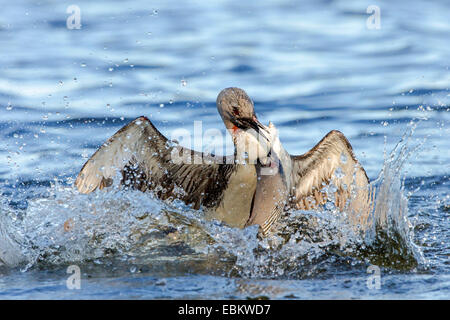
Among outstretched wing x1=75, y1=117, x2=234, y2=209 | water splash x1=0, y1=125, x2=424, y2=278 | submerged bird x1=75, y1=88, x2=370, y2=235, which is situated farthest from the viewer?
outstretched wing x1=75, y1=117, x2=234, y2=209

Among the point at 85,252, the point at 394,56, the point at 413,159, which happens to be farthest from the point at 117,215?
the point at 394,56

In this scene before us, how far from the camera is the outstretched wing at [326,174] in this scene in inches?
286

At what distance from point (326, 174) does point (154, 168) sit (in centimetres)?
177

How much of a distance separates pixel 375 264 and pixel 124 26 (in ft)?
33.1

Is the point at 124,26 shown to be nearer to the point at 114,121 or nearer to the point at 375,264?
the point at 114,121

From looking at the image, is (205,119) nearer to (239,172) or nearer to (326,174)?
(326,174)

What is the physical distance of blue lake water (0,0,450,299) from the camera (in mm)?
5438

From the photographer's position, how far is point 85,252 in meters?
5.88

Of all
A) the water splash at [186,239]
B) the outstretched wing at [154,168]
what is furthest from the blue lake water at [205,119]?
the outstretched wing at [154,168]

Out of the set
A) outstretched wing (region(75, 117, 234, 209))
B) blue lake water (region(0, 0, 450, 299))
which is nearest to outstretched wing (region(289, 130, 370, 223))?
blue lake water (region(0, 0, 450, 299))

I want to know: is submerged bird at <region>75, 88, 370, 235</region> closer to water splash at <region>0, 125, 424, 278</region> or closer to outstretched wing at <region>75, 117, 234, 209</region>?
outstretched wing at <region>75, 117, 234, 209</region>

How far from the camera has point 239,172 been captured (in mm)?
6863

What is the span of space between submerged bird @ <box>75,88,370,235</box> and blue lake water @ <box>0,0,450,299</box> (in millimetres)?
317
